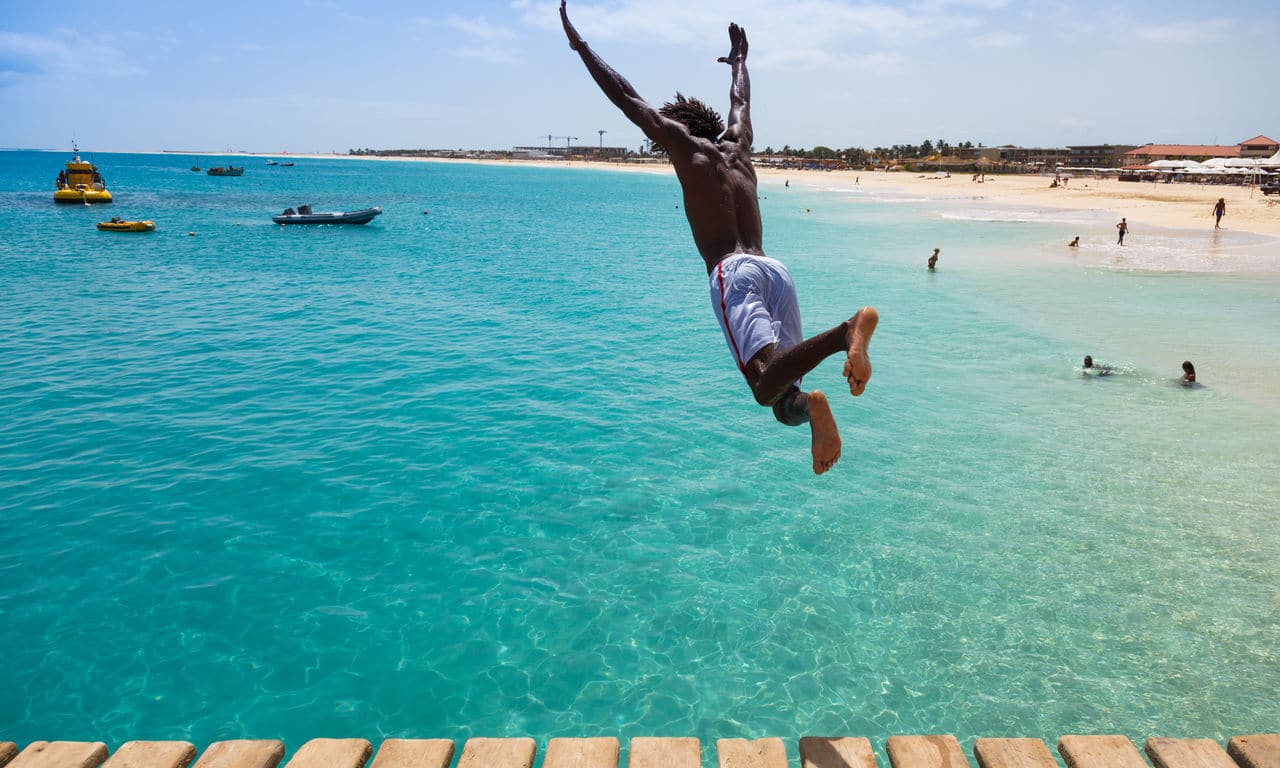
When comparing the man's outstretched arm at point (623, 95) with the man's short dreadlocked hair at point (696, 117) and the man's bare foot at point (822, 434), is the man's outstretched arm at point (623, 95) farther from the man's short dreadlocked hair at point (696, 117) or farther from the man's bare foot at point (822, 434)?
the man's bare foot at point (822, 434)

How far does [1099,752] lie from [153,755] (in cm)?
481

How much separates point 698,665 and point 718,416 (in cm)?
769

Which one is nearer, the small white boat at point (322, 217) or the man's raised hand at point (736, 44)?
the man's raised hand at point (736, 44)

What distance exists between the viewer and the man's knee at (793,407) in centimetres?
418

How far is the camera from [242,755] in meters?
3.70

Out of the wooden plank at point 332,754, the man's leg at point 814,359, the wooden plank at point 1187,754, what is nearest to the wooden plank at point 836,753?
the wooden plank at point 1187,754

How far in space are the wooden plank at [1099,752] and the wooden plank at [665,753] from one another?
1.87 meters

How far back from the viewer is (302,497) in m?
11.3

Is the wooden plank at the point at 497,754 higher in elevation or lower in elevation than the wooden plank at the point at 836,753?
higher

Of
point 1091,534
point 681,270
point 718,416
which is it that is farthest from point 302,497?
point 681,270

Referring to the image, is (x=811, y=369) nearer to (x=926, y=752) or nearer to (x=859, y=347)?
(x=859, y=347)

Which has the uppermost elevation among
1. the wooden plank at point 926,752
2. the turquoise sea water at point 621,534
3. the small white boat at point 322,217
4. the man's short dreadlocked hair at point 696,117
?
the man's short dreadlocked hair at point 696,117

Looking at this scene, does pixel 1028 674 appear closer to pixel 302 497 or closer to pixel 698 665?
pixel 698 665

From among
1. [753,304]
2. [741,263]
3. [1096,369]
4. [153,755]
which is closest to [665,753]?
[753,304]
